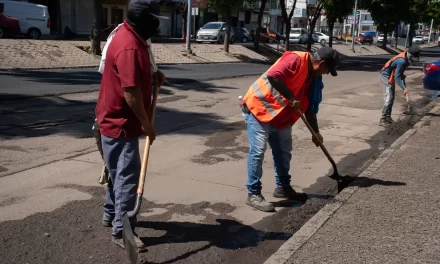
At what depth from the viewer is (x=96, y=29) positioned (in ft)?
68.8

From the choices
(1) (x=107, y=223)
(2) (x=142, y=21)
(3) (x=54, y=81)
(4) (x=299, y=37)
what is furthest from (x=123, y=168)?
(4) (x=299, y=37)

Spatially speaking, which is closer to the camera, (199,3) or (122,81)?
(122,81)

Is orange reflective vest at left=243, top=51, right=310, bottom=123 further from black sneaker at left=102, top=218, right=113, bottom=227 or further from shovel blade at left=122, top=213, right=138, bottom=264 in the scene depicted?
shovel blade at left=122, top=213, right=138, bottom=264

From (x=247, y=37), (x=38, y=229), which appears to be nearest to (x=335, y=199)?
(x=38, y=229)

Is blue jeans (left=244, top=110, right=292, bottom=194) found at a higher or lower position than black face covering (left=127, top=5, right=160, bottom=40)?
lower

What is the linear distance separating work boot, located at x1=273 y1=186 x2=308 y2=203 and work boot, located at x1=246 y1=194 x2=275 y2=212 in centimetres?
41

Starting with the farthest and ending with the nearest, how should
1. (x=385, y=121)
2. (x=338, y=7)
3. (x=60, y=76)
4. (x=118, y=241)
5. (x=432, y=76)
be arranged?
(x=338, y=7), (x=60, y=76), (x=432, y=76), (x=385, y=121), (x=118, y=241)

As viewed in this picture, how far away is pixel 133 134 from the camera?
3900 millimetres

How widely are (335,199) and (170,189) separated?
5.43 feet

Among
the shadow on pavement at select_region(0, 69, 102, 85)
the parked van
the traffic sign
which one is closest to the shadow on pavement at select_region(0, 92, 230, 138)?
the shadow on pavement at select_region(0, 69, 102, 85)

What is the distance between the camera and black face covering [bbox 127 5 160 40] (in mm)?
3770

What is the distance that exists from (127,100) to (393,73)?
756cm

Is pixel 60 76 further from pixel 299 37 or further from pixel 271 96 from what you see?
pixel 299 37

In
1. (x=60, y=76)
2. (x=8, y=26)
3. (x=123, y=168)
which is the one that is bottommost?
(x=60, y=76)
